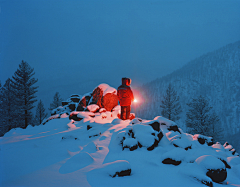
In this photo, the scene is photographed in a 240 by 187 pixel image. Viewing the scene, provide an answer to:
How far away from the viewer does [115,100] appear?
36.9 ft

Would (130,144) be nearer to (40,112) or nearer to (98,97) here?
(98,97)

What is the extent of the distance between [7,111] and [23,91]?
123 inches

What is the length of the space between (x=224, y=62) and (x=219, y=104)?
4477 centimetres

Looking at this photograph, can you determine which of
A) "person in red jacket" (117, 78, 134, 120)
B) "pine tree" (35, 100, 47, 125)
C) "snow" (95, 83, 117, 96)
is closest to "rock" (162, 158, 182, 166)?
"person in red jacket" (117, 78, 134, 120)

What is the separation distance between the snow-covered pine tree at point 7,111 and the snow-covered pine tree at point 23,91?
0.60m

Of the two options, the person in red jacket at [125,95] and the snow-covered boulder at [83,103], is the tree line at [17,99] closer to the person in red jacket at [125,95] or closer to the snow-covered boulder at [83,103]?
the snow-covered boulder at [83,103]

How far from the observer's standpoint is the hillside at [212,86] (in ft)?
202

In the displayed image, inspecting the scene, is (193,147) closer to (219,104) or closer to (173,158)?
(173,158)

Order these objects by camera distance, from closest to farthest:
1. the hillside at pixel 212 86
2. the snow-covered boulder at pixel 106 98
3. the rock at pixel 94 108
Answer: the rock at pixel 94 108
the snow-covered boulder at pixel 106 98
the hillside at pixel 212 86

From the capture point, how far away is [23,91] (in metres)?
16.9

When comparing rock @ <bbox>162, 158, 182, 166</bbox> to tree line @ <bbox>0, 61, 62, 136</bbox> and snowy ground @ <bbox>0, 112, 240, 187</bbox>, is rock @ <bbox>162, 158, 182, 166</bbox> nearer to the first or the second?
snowy ground @ <bbox>0, 112, 240, 187</bbox>

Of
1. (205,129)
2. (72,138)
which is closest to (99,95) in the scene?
(72,138)

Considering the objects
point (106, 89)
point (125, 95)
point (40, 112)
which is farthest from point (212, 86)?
point (40, 112)

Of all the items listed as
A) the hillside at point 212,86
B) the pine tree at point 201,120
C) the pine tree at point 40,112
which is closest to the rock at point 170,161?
the pine tree at point 201,120
